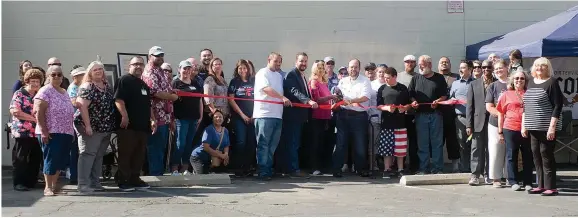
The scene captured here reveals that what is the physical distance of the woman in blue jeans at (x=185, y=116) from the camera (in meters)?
10.4

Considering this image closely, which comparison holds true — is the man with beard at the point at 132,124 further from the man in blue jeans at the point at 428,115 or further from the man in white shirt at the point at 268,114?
the man in blue jeans at the point at 428,115

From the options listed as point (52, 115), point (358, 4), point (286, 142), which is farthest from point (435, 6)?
point (52, 115)

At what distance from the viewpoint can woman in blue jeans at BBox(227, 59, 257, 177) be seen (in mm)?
10977

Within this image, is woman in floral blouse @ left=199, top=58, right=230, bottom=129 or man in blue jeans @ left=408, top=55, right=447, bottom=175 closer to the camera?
woman in floral blouse @ left=199, top=58, right=230, bottom=129

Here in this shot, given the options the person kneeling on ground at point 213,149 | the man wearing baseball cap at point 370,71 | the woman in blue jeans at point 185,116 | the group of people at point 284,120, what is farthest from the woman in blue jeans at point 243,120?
the man wearing baseball cap at point 370,71

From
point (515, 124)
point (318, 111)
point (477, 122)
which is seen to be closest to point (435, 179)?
point (477, 122)

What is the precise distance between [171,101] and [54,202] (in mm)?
2355

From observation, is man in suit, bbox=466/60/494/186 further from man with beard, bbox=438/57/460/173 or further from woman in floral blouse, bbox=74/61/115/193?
woman in floral blouse, bbox=74/61/115/193

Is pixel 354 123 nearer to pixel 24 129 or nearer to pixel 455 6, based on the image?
pixel 455 6

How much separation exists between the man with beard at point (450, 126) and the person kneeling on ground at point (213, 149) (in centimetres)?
309

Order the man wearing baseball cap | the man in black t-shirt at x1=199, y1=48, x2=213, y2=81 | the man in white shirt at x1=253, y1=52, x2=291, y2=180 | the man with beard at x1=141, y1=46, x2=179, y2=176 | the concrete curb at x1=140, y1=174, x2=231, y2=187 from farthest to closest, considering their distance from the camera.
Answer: the man wearing baseball cap, the man in black t-shirt at x1=199, y1=48, x2=213, y2=81, the man in white shirt at x1=253, y1=52, x2=291, y2=180, the man with beard at x1=141, y1=46, x2=179, y2=176, the concrete curb at x1=140, y1=174, x2=231, y2=187

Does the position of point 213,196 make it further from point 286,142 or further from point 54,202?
point 286,142

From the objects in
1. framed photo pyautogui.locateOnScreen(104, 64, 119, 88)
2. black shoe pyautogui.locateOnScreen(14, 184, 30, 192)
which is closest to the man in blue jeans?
framed photo pyautogui.locateOnScreen(104, 64, 119, 88)

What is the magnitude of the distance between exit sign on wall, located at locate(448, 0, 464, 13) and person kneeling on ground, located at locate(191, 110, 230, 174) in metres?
4.97
